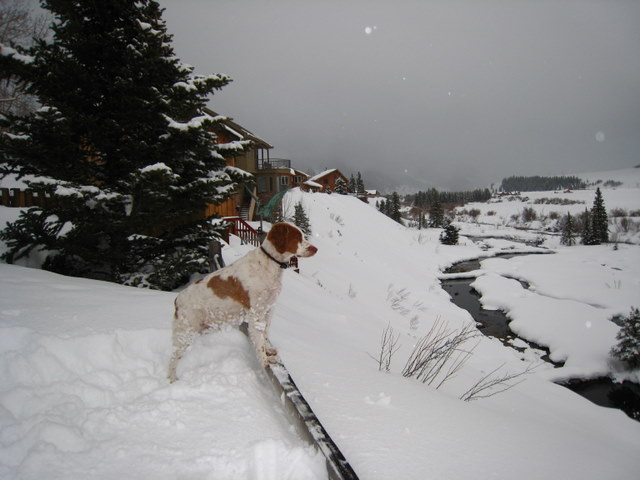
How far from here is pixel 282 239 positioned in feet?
8.50

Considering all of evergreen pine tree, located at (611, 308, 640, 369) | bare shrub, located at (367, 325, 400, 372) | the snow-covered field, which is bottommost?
evergreen pine tree, located at (611, 308, 640, 369)

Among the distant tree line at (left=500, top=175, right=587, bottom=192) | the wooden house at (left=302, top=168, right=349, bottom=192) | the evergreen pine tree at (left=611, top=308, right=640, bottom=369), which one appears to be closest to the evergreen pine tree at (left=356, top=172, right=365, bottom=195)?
the wooden house at (left=302, top=168, right=349, bottom=192)

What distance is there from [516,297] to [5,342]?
1811 centimetres

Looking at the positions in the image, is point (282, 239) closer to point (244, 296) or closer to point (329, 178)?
point (244, 296)

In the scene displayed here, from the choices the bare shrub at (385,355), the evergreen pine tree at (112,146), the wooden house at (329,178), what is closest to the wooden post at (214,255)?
the evergreen pine tree at (112,146)

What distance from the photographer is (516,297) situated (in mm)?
15031

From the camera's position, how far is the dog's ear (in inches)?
102

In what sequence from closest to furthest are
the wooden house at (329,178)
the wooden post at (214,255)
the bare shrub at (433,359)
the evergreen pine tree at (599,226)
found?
1. the bare shrub at (433,359)
2. the wooden post at (214,255)
3. the evergreen pine tree at (599,226)
4. the wooden house at (329,178)

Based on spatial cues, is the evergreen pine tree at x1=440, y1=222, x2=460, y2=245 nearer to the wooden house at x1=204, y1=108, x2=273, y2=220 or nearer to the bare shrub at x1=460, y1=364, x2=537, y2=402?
the wooden house at x1=204, y1=108, x2=273, y2=220

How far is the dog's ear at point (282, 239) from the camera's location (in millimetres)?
2586

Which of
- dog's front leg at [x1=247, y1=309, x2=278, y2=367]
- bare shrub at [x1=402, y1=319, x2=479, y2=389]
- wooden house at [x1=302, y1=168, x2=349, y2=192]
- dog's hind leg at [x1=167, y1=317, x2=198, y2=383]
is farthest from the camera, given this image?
wooden house at [x1=302, y1=168, x2=349, y2=192]

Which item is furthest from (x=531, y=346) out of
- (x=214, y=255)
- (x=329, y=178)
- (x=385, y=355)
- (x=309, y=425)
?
(x=329, y=178)

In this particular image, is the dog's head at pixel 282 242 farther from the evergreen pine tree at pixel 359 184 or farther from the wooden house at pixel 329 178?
the evergreen pine tree at pixel 359 184

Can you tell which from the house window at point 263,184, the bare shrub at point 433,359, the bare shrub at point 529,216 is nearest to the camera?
the bare shrub at point 433,359
